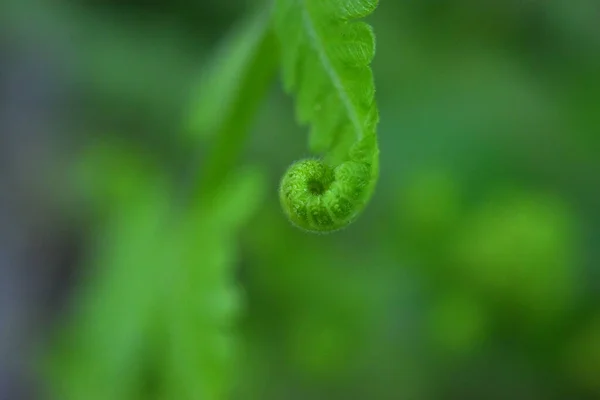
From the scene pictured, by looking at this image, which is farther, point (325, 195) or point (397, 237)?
point (397, 237)

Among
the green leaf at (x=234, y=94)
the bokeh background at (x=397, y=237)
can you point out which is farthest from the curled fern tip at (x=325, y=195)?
the bokeh background at (x=397, y=237)

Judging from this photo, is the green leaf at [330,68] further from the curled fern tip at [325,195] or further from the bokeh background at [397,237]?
the bokeh background at [397,237]

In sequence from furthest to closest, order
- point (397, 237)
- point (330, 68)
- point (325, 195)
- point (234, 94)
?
point (397, 237) < point (234, 94) < point (330, 68) < point (325, 195)

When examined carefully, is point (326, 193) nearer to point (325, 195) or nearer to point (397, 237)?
point (325, 195)

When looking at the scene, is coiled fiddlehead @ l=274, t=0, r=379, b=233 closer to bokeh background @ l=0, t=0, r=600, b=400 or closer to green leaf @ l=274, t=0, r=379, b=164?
green leaf @ l=274, t=0, r=379, b=164

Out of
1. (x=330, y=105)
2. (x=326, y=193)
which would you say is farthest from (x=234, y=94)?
(x=326, y=193)

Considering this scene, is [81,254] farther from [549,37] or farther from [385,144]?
[549,37]

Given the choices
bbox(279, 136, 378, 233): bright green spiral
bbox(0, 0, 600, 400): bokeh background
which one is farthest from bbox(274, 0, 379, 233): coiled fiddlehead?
bbox(0, 0, 600, 400): bokeh background

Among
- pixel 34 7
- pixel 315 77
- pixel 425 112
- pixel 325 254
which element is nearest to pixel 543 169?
pixel 425 112
